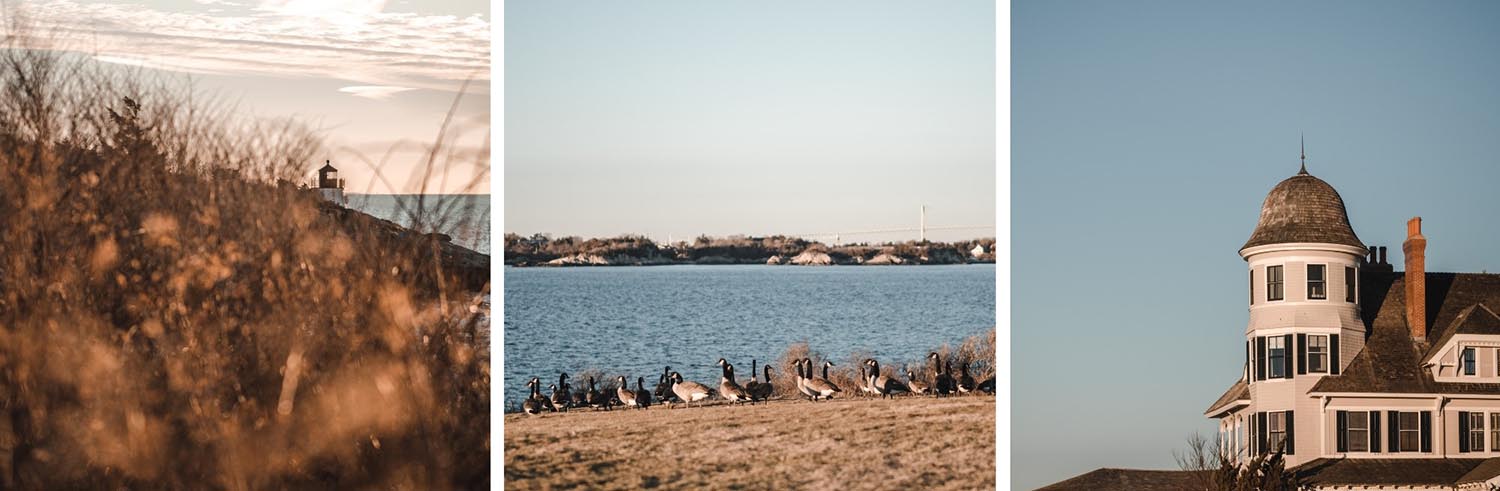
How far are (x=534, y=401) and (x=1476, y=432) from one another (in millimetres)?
7126

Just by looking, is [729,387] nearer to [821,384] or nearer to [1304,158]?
[821,384]

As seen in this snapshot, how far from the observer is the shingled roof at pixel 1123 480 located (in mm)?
15570

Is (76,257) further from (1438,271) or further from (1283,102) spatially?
(1438,271)

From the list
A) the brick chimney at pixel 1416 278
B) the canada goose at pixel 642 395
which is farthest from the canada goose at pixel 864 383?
the brick chimney at pixel 1416 278

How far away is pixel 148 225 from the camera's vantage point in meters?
11.4

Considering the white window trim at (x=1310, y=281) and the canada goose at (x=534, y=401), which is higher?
the white window trim at (x=1310, y=281)

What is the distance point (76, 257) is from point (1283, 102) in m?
8.43

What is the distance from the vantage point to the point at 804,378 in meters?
13.5

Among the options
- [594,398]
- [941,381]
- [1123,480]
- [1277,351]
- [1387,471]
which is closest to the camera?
[594,398]

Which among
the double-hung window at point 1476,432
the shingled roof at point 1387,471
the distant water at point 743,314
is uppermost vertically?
the distant water at point 743,314

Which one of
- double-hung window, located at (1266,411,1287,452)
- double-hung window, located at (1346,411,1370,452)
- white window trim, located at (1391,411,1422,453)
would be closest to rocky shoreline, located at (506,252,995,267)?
double-hung window, located at (1266,411,1287,452)

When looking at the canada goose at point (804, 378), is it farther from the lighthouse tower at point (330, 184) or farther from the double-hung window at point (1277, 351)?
the double-hung window at point (1277, 351)

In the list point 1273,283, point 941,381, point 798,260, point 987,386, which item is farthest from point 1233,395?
point 798,260

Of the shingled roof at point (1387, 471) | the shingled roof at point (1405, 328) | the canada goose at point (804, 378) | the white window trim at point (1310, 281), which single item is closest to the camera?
the canada goose at point (804, 378)
